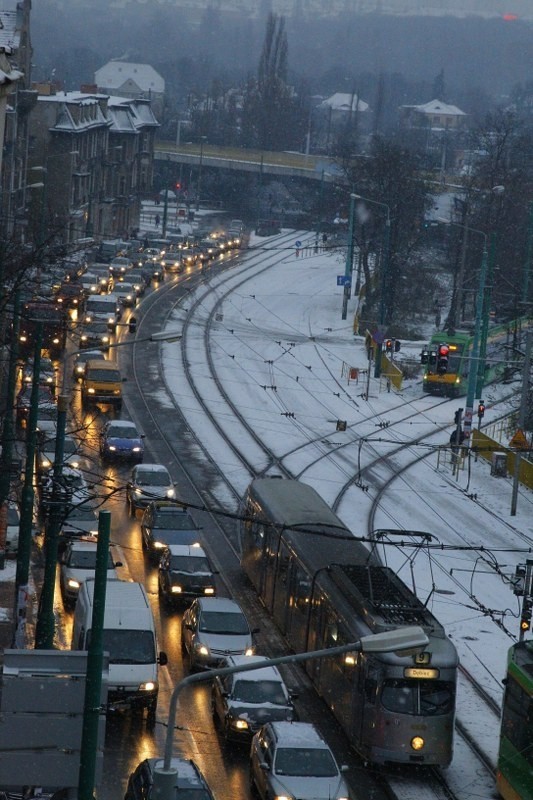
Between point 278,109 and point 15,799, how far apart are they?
150635mm

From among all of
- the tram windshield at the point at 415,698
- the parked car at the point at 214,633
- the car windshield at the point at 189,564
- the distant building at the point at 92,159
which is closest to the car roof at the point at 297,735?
the tram windshield at the point at 415,698

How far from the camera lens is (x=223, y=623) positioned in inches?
922

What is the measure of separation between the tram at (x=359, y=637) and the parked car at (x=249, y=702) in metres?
0.92

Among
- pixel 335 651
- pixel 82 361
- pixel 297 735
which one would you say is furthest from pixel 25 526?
pixel 82 361

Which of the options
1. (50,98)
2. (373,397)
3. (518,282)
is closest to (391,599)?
(373,397)

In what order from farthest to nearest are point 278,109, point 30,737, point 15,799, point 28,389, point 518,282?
1. point 278,109
2. point 518,282
3. point 28,389
4. point 15,799
5. point 30,737

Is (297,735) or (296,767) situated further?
(297,735)

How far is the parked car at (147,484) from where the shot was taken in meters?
33.7

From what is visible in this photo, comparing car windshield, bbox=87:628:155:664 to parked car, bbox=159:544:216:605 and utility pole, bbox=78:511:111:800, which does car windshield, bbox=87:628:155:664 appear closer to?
parked car, bbox=159:544:216:605

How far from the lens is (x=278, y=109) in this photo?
16162 centimetres

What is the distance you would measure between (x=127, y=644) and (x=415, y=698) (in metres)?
4.81

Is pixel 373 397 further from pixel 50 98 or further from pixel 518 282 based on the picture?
pixel 50 98

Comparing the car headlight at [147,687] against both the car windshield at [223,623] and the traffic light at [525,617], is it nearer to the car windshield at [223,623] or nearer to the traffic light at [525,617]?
the car windshield at [223,623]

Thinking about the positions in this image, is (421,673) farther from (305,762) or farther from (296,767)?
(296,767)
